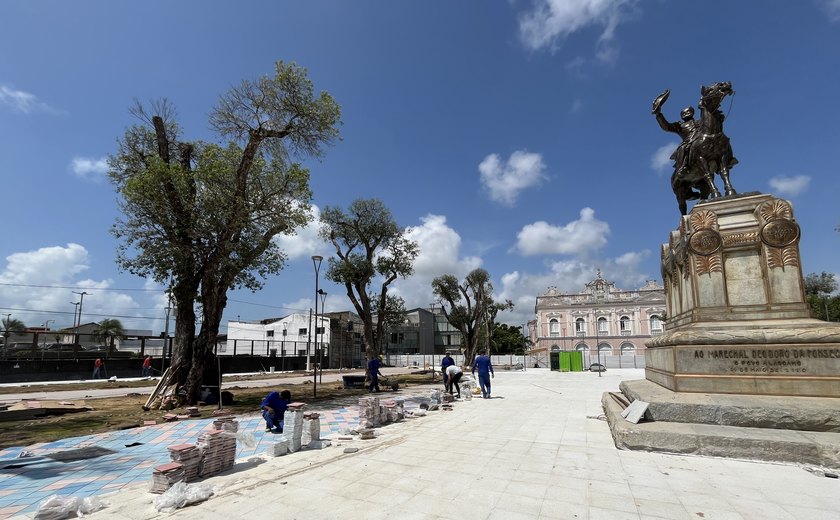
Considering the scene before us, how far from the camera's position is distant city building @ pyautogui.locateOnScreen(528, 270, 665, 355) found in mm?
A: 54469

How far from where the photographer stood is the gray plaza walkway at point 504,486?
4.00 metres

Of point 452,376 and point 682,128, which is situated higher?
point 682,128

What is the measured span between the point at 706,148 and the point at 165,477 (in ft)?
34.8

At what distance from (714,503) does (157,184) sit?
14188mm

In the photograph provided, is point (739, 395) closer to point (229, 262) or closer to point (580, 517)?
point (580, 517)

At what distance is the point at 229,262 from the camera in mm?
13445

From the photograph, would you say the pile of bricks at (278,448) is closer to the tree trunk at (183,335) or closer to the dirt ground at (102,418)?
the dirt ground at (102,418)

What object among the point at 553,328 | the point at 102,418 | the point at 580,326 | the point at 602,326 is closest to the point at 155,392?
the point at 102,418

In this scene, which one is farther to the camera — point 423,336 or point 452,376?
point 423,336

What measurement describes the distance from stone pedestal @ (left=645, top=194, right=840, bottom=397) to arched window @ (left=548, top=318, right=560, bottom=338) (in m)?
54.2

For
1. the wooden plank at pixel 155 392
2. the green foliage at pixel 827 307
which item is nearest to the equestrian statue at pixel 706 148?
the wooden plank at pixel 155 392

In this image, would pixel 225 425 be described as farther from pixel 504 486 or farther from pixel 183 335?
pixel 183 335

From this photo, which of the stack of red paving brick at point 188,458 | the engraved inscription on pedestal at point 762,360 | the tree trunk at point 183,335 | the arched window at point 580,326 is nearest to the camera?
the stack of red paving brick at point 188,458

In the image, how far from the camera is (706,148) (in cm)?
855
